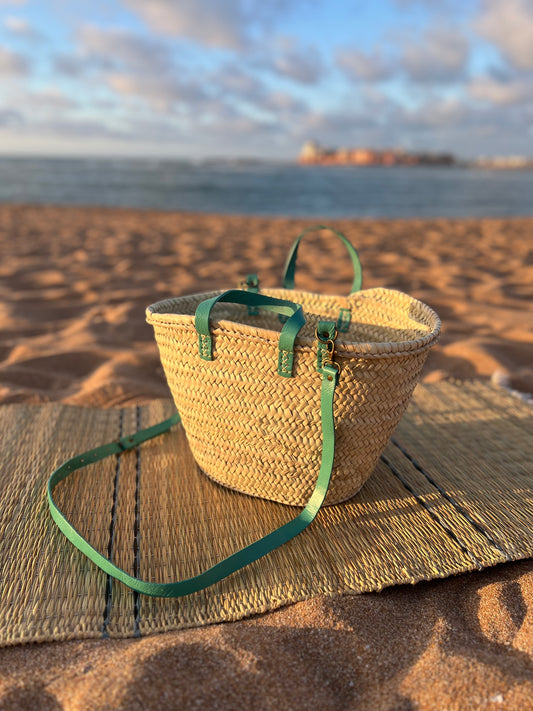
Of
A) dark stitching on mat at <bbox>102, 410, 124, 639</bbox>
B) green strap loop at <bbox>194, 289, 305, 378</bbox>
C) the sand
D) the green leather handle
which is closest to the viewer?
the sand

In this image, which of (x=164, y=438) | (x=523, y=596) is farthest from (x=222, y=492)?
(x=523, y=596)

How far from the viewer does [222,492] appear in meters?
1.30

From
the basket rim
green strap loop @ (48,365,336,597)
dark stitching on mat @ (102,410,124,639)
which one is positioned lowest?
dark stitching on mat @ (102,410,124,639)

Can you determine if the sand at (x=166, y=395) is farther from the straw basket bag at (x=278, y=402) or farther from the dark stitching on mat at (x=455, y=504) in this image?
the straw basket bag at (x=278, y=402)

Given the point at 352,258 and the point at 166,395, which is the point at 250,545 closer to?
the point at 352,258

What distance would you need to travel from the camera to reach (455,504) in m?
1.25

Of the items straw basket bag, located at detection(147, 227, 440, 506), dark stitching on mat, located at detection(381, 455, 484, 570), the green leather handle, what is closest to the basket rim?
straw basket bag, located at detection(147, 227, 440, 506)

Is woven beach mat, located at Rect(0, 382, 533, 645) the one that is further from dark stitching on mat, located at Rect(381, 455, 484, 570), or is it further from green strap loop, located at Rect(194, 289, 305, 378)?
green strap loop, located at Rect(194, 289, 305, 378)

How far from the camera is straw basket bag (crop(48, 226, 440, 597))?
1040 millimetres

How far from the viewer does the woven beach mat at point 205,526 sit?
37.7 inches

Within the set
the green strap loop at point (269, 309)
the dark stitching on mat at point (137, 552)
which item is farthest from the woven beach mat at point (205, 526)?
the green strap loop at point (269, 309)

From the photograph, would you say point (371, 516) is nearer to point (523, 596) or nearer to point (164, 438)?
point (523, 596)

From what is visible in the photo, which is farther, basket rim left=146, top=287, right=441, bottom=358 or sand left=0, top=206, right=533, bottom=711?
basket rim left=146, top=287, right=441, bottom=358

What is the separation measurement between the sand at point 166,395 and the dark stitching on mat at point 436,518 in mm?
39
